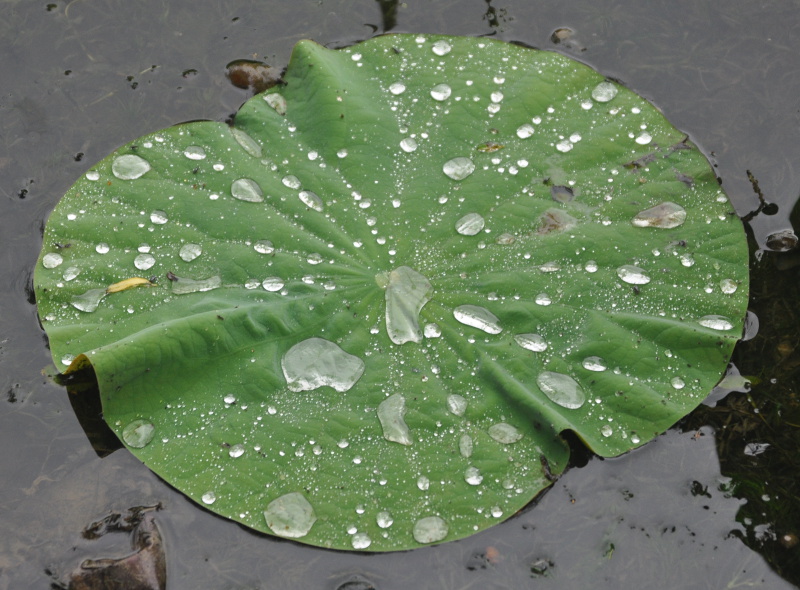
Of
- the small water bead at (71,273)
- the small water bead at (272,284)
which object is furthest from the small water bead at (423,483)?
the small water bead at (71,273)

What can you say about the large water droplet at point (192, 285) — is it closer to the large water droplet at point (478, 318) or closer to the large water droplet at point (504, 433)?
the large water droplet at point (478, 318)

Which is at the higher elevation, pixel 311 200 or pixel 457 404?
pixel 311 200

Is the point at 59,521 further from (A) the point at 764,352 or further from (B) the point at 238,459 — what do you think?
(A) the point at 764,352

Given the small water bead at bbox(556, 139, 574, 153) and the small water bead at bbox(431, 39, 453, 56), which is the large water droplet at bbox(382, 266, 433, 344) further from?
the small water bead at bbox(431, 39, 453, 56)

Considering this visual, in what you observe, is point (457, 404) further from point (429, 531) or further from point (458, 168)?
point (458, 168)

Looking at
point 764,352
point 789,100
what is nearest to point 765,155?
point 789,100

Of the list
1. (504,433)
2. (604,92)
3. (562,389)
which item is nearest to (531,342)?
(562,389)
